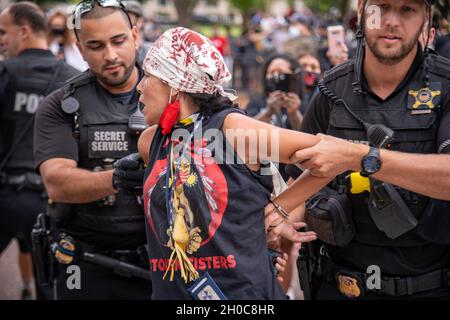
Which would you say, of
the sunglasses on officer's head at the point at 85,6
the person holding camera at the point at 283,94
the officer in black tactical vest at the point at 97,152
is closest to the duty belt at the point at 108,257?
the officer in black tactical vest at the point at 97,152

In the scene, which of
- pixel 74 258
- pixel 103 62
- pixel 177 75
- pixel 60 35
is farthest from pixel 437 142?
pixel 60 35

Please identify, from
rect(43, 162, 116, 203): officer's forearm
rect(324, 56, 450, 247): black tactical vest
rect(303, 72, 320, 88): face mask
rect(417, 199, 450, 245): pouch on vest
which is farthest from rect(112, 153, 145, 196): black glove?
rect(303, 72, 320, 88): face mask

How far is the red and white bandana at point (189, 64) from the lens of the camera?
267 centimetres

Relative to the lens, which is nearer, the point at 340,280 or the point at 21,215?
the point at 340,280

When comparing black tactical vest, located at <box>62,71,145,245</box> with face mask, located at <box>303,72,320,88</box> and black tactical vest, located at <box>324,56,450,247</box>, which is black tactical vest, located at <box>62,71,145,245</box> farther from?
face mask, located at <box>303,72,320,88</box>

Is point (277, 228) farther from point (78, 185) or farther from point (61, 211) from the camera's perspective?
point (61, 211)

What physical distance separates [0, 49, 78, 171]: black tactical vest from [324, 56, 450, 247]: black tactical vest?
108 inches

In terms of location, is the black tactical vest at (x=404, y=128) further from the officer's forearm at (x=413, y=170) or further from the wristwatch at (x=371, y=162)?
the wristwatch at (x=371, y=162)

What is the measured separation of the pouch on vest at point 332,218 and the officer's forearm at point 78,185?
1089 millimetres

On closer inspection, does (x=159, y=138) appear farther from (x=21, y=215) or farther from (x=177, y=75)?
(x=21, y=215)

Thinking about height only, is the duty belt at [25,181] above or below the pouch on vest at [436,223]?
below

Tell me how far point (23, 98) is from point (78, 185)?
6.22 ft

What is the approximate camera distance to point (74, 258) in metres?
4.01

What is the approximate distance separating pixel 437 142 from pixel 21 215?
358cm
